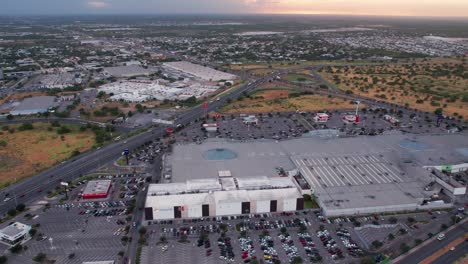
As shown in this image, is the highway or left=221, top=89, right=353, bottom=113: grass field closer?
the highway

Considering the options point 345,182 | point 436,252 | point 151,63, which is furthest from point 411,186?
point 151,63

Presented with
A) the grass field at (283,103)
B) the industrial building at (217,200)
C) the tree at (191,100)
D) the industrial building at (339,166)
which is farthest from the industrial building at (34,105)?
the industrial building at (217,200)

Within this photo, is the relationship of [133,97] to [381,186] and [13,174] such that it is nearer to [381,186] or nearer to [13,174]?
[13,174]

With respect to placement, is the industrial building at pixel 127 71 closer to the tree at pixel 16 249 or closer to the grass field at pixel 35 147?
the grass field at pixel 35 147

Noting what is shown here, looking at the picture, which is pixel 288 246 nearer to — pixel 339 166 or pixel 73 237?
pixel 339 166

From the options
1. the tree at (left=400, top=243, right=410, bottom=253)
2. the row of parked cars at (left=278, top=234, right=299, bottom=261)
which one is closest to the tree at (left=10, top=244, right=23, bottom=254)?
the row of parked cars at (left=278, top=234, right=299, bottom=261)

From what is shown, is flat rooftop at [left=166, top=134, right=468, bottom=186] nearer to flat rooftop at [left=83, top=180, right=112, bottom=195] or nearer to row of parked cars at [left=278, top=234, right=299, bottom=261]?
flat rooftop at [left=83, top=180, right=112, bottom=195]
